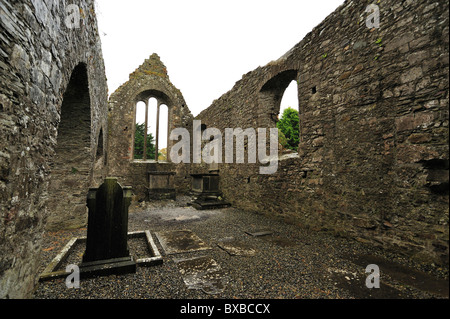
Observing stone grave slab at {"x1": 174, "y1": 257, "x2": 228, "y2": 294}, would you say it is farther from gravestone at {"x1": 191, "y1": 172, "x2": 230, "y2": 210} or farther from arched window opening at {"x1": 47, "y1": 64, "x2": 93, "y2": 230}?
gravestone at {"x1": 191, "y1": 172, "x2": 230, "y2": 210}

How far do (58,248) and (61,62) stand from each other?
2703mm

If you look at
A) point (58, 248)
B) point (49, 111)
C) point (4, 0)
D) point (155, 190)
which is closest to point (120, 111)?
point (155, 190)

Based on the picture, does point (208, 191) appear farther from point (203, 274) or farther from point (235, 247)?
point (203, 274)

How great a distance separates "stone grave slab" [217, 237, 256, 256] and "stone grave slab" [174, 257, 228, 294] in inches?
16.4

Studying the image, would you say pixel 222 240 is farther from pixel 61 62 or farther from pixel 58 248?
pixel 61 62

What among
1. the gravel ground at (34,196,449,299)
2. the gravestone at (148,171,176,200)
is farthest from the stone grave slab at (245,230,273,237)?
the gravestone at (148,171,176,200)

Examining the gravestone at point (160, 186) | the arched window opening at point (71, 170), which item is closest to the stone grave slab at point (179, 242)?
the arched window opening at point (71, 170)

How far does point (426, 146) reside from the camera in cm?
253

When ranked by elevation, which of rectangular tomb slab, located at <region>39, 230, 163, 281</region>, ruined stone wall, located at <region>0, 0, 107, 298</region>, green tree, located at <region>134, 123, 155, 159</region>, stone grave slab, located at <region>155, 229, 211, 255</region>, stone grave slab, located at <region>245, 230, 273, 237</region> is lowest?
stone grave slab, located at <region>155, 229, 211, 255</region>

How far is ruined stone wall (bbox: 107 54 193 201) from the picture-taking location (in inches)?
373

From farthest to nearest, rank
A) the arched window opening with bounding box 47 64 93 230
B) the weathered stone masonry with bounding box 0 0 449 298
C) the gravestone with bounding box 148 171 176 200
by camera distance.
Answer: the gravestone with bounding box 148 171 176 200, the arched window opening with bounding box 47 64 93 230, the weathered stone masonry with bounding box 0 0 449 298

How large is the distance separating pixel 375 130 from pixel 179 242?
357 cm

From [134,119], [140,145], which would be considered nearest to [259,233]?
[134,119]

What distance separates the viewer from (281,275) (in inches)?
91.2
